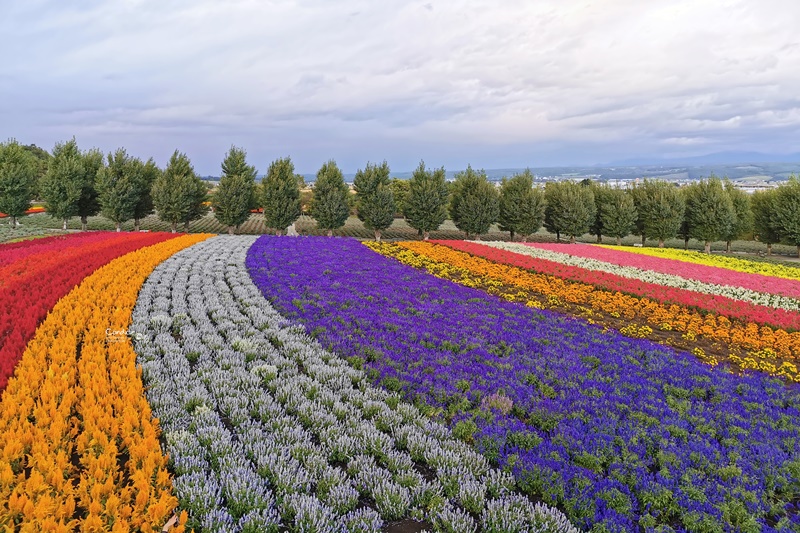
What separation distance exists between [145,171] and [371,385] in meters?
62.1

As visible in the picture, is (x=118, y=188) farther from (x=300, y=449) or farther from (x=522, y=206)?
(x=300, y=449)

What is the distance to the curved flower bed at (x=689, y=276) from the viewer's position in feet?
65.6

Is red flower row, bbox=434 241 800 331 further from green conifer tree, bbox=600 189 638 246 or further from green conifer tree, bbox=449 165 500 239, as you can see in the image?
green conifer tree, bbox=600 189 638 246

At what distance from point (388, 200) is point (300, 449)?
183 feet

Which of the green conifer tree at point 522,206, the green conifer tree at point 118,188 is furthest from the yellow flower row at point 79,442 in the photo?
the green conifer tree at point 522,206

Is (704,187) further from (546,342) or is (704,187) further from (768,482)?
(768,482)

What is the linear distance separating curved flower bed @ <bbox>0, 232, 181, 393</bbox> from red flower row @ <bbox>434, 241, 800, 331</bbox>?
2106 centimetres

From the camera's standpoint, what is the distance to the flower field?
5418 millimetres

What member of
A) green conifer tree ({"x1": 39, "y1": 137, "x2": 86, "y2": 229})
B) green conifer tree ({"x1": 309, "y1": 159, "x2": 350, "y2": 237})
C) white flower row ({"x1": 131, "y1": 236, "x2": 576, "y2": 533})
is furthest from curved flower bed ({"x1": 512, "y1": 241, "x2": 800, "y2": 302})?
green conifer tree ({"x1": 39, "y1": 137, "x2": 86, "y2": 229})

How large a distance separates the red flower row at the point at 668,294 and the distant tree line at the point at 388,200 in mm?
35068

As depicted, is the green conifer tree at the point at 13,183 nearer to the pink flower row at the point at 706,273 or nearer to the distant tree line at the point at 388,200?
the distant tree line at the point at 388,200

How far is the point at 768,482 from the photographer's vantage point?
638 centimetres

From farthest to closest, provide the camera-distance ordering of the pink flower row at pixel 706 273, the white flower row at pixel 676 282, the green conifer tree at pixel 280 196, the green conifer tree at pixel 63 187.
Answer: the green conifer tree at pixel 280 196 → the green conifer tree at pixel 63 187 → the pink flower row at pixel 706 273 → the white flower row at pixel 676 282

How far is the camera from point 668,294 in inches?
727
